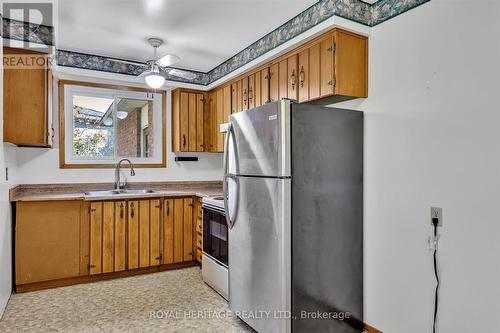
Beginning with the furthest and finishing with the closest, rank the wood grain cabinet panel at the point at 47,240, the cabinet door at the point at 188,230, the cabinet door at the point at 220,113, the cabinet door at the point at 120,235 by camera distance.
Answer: the cabinet door at the point at 220,113
the cabinet door at the point at 188,230
the cabinet door at the point at 120,235
the wood grain cabinet panel at the point at 47,240

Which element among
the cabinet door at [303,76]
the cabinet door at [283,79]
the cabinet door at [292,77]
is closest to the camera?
the cabinet door at [303,76]

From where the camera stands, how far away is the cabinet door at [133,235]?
3.53 meters

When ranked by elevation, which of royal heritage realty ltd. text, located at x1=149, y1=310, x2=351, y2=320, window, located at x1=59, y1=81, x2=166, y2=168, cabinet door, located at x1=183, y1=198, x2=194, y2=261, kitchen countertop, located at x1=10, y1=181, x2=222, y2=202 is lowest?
royal heritage realty ltd. text, located at x1=149, y1=310, x2=351, y2=320

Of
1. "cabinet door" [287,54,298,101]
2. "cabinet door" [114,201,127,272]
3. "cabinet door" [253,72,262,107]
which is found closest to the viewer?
"cabinet door" [287,54,298,101]

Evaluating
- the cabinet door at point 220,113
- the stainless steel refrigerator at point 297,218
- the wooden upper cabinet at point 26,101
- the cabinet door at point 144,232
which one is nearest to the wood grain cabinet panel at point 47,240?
the cabinet door at point 144,232

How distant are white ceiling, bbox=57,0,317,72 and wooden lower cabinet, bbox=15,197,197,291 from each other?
1657 mm

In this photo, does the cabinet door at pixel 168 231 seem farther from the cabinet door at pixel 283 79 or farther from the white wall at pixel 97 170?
the cabinet door at pixel 283 79

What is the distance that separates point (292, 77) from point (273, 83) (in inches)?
12.4

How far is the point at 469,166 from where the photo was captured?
6.07ft

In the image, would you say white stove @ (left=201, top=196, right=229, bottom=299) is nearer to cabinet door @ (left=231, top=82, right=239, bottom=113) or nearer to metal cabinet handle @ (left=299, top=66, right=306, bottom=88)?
cabinet door @ (left=231, top=82, right=239, bottom=113)

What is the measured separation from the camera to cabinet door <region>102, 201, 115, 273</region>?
11.2ft

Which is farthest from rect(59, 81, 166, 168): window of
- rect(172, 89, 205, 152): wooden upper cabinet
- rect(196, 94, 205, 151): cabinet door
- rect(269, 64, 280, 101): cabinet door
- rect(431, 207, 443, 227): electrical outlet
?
rect(431, 207, 443, 227): electrical outlet

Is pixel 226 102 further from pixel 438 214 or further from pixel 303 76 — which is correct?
pixel 438 214

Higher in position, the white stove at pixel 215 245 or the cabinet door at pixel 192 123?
the cabinet door at pixel 192 123
